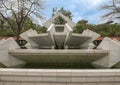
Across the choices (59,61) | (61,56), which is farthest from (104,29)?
(61,56)

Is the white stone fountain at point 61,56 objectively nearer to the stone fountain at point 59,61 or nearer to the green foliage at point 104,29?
the stone fountain at point 59,61

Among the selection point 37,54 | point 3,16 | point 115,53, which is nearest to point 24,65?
point 37,54

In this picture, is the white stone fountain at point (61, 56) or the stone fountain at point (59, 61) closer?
the stone fountain at point (59, 61)

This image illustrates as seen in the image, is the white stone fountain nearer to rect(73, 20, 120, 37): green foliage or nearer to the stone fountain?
the stone fountain

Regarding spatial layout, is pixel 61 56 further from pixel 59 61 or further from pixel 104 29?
pixel 104 29

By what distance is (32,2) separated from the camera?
91.0 ft

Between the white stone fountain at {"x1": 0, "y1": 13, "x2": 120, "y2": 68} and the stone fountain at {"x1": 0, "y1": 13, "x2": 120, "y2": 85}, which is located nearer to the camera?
the stone fountain at {"x1": 0, "y1": 13, "x2": 120, "y2": 85}

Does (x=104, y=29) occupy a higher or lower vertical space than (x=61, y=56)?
lower

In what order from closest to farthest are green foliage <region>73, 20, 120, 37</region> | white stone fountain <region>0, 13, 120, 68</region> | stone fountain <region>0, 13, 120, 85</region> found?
stone fountain <region>0, 13, 120, 85</region>
white stone fountain <region>0, 13, 120, 68</region>
green foliage <region>73, 20, 120, 37</region>

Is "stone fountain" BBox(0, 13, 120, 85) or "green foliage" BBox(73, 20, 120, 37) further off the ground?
"stone fountain" BBox(0, 13, 120, 85)

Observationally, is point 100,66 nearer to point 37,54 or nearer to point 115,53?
point 115,53

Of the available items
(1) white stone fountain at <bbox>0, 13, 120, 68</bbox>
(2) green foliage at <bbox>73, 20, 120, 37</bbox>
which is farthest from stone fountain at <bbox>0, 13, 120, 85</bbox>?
(2) green foliage at <bbox>73, 20, 120, 37</bbox>

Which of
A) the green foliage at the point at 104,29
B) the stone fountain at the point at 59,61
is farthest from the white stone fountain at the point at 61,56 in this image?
the green foliage at the point at 104,29

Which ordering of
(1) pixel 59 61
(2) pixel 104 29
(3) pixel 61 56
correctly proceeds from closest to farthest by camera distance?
(3) pixel 61 56
(1) pixel 59 61
(2) pixel 104 29
